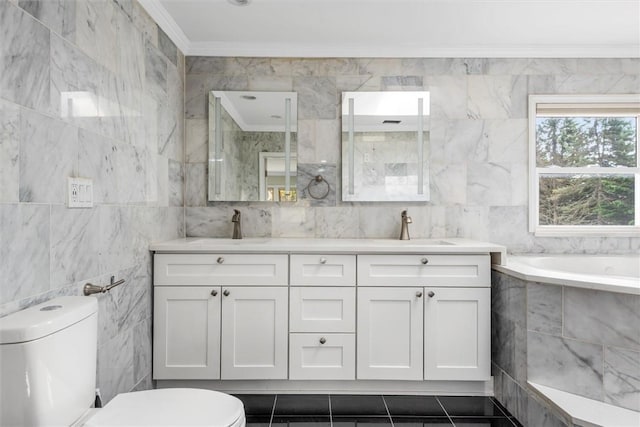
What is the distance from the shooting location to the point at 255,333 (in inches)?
85.9

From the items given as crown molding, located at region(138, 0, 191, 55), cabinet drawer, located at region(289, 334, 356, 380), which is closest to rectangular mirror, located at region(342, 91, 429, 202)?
cabinet drawer, located at region(289, 334, 356, 380)

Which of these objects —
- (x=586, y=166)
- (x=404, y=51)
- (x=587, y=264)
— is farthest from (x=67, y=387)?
(x=586, y=166)

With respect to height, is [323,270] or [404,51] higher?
[404,51]

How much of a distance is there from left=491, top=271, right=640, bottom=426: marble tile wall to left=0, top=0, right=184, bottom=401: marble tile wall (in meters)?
2.02

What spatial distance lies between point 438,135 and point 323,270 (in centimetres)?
135

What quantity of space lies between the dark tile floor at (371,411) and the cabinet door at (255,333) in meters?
0.17

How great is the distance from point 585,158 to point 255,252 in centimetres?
253

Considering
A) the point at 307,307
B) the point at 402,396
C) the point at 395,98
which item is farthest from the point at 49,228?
the point at 395,98

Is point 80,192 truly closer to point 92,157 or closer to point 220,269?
point 92,157

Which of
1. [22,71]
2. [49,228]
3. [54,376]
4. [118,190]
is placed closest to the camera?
[54,376]

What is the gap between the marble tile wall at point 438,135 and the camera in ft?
8.98

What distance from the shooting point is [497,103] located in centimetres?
275

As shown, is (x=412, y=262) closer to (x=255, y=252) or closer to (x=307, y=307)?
(x=307, y=307)

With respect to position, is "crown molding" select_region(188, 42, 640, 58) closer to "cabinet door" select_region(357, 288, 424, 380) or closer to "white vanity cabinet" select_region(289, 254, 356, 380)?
"white vanity cabinet" select_region(289, 254, 356, 380)
